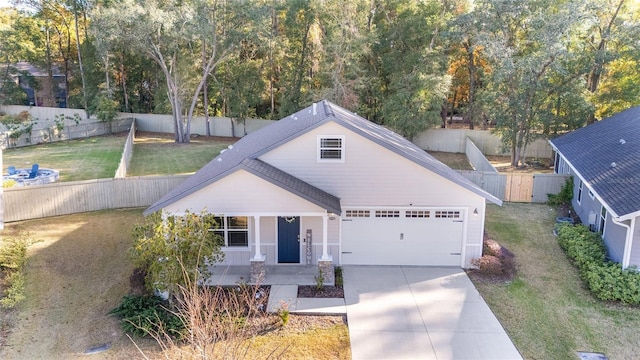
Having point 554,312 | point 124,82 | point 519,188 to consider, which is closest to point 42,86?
point 124,82

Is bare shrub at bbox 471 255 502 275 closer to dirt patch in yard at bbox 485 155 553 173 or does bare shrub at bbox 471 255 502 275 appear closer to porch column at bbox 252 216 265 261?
porch column at bbox 252 216 265 261

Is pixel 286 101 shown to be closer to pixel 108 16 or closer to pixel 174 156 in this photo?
pixel 174 156

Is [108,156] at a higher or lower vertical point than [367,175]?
lower

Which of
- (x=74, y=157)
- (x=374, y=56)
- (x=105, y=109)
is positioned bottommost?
(x=74, y=157)

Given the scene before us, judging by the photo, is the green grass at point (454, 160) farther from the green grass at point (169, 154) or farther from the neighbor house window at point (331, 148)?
the neighbor house window at point (331, 148)

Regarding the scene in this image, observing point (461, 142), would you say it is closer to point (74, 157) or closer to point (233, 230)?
point (233, 230)

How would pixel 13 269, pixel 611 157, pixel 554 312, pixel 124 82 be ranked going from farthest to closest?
pixel 124 82 < pixel 611 157 < pixel 13 269 < pixel 554 312

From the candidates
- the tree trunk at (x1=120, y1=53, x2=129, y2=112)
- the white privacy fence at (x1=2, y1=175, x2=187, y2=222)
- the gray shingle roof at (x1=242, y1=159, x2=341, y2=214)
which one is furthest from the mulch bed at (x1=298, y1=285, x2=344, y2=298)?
the tree trunk at (x1=120, y1=53, x2=129, y2=112)
